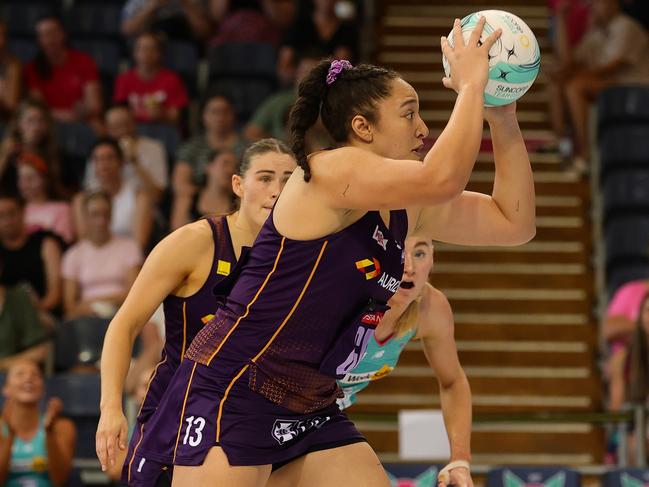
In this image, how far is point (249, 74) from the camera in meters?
9.30

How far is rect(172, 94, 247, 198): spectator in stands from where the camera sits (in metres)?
7.78

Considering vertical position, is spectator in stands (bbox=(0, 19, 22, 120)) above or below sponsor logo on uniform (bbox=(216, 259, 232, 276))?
above

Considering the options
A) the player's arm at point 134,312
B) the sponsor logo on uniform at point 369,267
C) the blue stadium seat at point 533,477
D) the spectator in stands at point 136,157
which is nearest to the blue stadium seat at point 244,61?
the spectator in stands at point 136,157

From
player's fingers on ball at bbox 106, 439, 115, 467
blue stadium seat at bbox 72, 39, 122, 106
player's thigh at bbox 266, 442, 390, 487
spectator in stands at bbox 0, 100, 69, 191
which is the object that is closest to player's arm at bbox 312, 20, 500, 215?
player's thigh at bbox 266, 442, 390, 487

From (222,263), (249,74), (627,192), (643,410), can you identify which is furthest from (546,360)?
(222,263)

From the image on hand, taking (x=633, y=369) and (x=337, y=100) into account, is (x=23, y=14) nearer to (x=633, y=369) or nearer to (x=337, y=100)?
(x=633, y=369)

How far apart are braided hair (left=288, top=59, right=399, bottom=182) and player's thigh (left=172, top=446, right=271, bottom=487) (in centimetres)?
77

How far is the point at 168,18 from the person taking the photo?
377 inches

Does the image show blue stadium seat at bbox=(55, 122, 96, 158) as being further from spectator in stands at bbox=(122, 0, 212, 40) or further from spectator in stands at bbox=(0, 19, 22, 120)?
spectator in stands at bbox=(122, 0, 212, 40)

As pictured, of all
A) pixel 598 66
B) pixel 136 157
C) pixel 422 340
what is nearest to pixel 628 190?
pixel 598 66

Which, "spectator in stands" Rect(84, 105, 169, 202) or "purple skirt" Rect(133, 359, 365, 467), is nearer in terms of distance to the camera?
"purple skirt" Rect(133, 359, 365, 467)

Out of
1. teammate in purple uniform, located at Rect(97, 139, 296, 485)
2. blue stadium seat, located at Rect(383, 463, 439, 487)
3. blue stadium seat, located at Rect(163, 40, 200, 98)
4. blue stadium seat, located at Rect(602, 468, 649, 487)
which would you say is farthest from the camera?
blue stadium seat, located at Rect(163, 40, 200, 98)

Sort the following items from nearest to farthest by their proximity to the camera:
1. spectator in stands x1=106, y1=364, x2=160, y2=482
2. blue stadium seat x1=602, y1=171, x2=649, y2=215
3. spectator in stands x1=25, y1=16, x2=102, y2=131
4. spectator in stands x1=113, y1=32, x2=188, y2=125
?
1. spectator in stands x1=106, y1=364, x2=160, y2=482
2. blue stadium seat x1=602, y1=171, x2=649, y2=215
3. spectator in stands x1=113, y1=32, x2=188, y2=125
4. spectator in stands x1=25, y1=16, x2=102, y2=131

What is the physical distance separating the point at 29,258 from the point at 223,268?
4209mm
